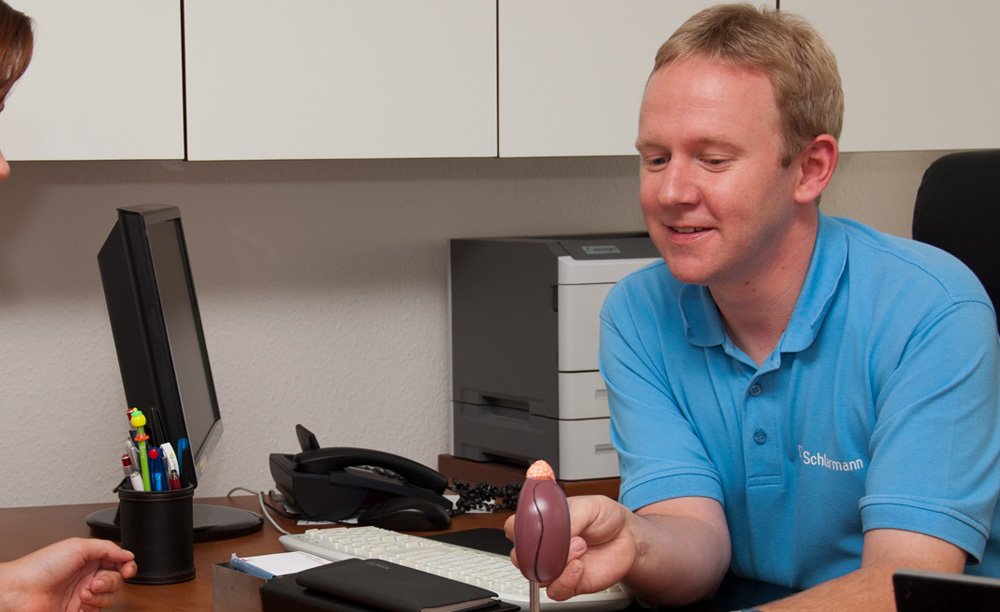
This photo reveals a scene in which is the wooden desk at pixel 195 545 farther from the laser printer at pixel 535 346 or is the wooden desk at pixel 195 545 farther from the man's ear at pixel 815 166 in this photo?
the man's ear at pixel 815 166

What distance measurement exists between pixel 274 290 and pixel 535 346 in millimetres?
463

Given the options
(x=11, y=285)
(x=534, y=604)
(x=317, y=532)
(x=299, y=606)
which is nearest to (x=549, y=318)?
(x=317, y=532)

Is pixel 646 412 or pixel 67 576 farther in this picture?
pixel 646 412

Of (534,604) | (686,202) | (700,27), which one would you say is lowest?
(534,604)

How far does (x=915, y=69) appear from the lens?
2215 millimetres

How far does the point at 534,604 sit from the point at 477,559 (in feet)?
1.25

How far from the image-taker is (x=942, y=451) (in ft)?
4.06

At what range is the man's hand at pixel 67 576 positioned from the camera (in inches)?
49.8

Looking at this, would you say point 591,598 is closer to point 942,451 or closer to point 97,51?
point 942,451

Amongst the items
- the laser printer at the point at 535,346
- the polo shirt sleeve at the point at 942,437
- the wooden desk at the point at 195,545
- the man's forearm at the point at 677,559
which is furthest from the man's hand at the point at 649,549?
the laser printer at the point at 535,346

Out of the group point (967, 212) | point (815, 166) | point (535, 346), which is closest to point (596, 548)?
point (815, 166)

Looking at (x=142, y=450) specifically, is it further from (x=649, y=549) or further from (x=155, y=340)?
(x=649, y=549)

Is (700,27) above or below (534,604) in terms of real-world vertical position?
above

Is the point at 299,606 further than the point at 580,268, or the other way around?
the point at 580,268
